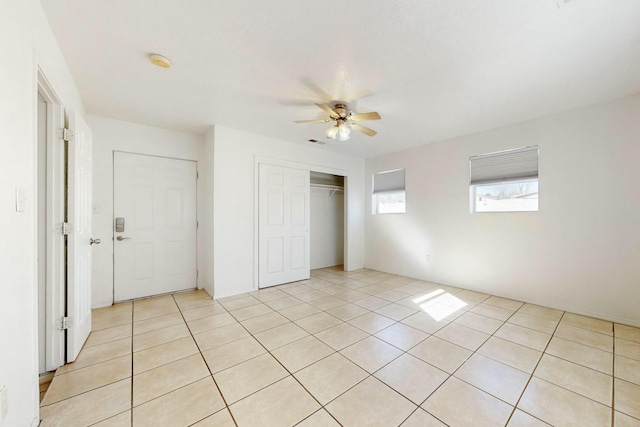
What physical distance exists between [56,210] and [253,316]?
6.82ft

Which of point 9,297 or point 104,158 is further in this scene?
point 104,158

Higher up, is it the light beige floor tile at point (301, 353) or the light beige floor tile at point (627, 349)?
the light beige floor tile at point (627, 349)

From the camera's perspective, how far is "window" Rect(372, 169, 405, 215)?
16.3 ft

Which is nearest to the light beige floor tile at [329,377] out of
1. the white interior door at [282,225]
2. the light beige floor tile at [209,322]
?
the light beige floor tile at [209,322]

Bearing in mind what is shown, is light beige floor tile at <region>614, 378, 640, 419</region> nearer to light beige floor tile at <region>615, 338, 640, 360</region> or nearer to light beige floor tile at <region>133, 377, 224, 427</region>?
light beige floor tile at <region>615, 338, 640, 360</region>

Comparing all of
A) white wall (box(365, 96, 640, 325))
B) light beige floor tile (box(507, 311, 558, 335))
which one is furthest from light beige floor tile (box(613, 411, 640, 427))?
white wall (box(365, 96, 640, 325))

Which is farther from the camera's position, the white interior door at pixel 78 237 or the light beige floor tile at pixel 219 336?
the light beige floor tile at pixel 219 336

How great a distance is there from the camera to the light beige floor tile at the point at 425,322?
103 inches

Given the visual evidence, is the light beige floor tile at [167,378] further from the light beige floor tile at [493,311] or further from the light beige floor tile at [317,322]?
the light beige floor tile at [493,311]

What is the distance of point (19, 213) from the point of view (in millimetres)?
1229

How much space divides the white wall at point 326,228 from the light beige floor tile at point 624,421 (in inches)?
177

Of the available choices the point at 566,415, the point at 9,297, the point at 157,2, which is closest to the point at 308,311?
the point at 566,415

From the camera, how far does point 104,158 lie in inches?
130

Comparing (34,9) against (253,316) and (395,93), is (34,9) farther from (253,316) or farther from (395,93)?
(253,316)
